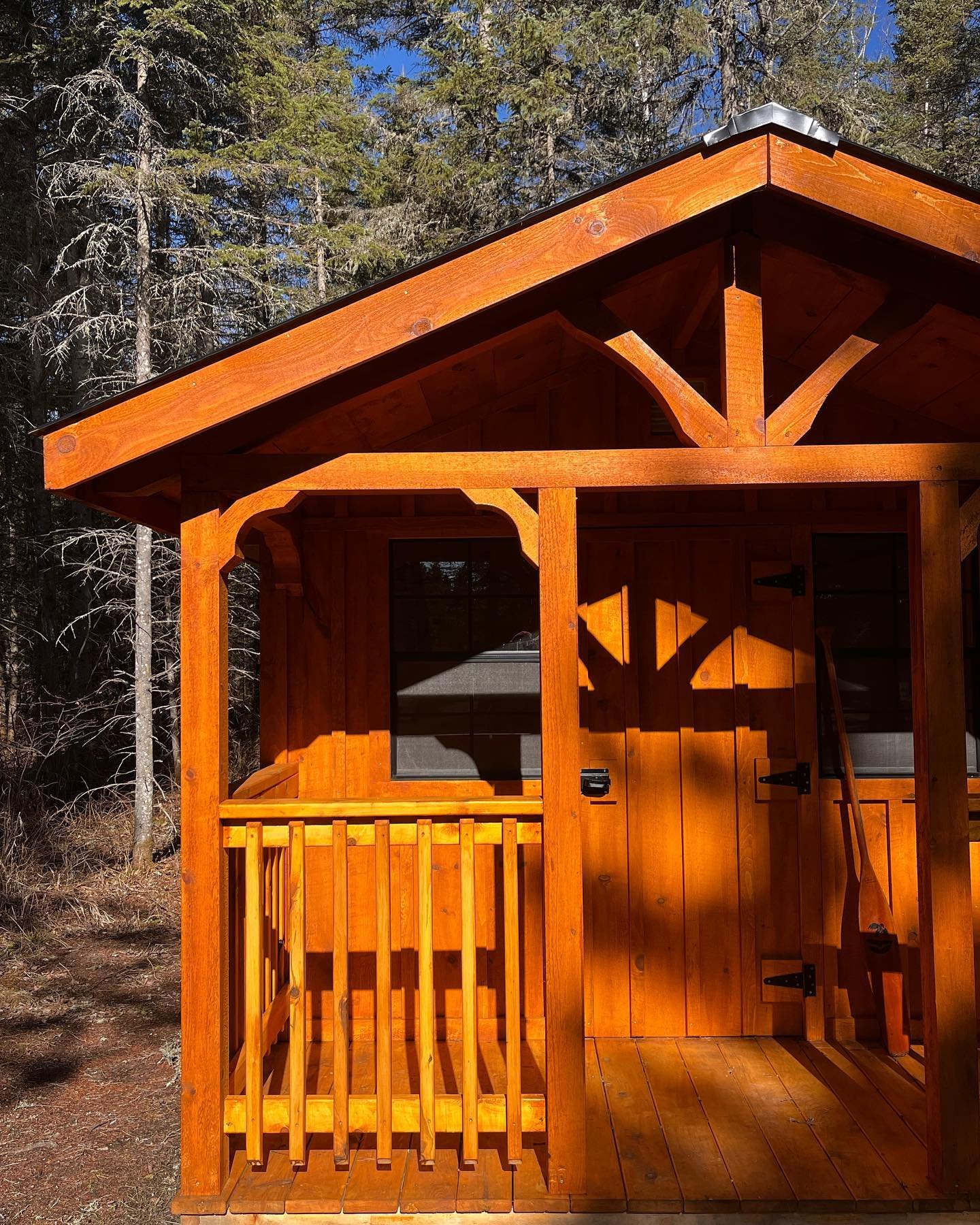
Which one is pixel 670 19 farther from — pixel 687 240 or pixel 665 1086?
pixel 665 1086

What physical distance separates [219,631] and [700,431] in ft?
5.41

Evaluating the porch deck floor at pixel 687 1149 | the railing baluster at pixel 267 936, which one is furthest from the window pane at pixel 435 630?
the porch deck floor at pixel 687 1149

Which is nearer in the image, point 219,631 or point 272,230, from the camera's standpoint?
point 219,631

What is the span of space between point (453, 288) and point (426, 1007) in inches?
88.0

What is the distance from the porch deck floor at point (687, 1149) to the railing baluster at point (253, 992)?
18 cm

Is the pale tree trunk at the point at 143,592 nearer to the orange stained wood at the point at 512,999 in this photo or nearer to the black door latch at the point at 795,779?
the black door latch at the point at 795,779


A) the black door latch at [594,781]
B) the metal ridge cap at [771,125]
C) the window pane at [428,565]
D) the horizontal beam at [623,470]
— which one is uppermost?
the metal ridge cap at [771,125]

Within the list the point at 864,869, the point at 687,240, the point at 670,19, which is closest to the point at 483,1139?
the point at 864,869

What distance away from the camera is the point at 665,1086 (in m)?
3.64

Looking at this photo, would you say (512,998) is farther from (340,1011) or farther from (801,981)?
(801,981)

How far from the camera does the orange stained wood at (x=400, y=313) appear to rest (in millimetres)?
2811

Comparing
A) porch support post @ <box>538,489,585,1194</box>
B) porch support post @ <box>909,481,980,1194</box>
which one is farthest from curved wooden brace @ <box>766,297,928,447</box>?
porch support post @ <box>538,489,585,1194</box>

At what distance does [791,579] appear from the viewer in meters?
4.15

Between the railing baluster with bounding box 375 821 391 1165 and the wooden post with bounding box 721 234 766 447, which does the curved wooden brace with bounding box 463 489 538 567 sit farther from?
the railing baluster with bounding box 375 821 391 1165
